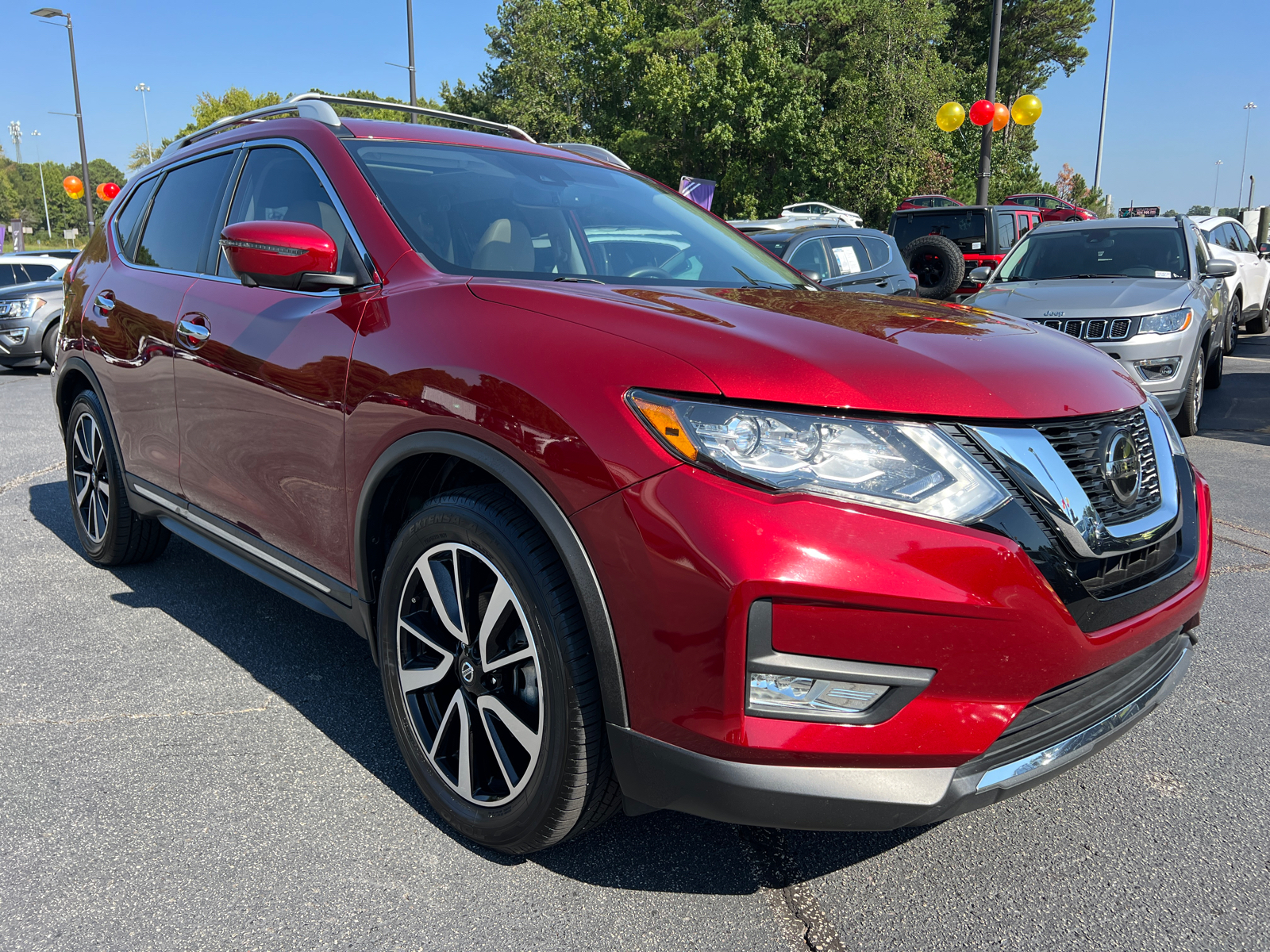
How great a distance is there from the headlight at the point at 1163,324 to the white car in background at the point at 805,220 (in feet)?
11.3

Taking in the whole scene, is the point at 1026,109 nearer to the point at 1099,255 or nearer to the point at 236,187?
the point at 1099,255

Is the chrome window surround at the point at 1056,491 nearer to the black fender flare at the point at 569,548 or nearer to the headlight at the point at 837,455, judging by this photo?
the headlight at the point at 837,455

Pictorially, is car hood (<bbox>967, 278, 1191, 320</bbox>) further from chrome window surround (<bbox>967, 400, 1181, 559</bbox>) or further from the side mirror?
the side mirror

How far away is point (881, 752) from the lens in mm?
1719

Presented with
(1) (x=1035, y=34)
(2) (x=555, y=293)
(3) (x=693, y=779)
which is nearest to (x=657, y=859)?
(3) (x=693, y=779)

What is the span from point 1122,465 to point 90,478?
161 inches

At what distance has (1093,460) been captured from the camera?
190cm

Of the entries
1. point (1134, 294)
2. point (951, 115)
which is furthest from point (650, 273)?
point (951, 115)

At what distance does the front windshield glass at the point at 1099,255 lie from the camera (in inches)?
306

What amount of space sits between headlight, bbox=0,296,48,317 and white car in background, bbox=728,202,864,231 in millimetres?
9386

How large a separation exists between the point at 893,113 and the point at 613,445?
105 ft

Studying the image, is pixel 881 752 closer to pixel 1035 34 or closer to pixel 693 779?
pixel 693 779

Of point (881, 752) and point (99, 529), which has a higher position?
point (881, 752)

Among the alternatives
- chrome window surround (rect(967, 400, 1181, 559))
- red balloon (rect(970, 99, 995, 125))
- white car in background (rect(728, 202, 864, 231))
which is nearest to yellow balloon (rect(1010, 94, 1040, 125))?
red balloon (rect(970, 99, 995, 125))
